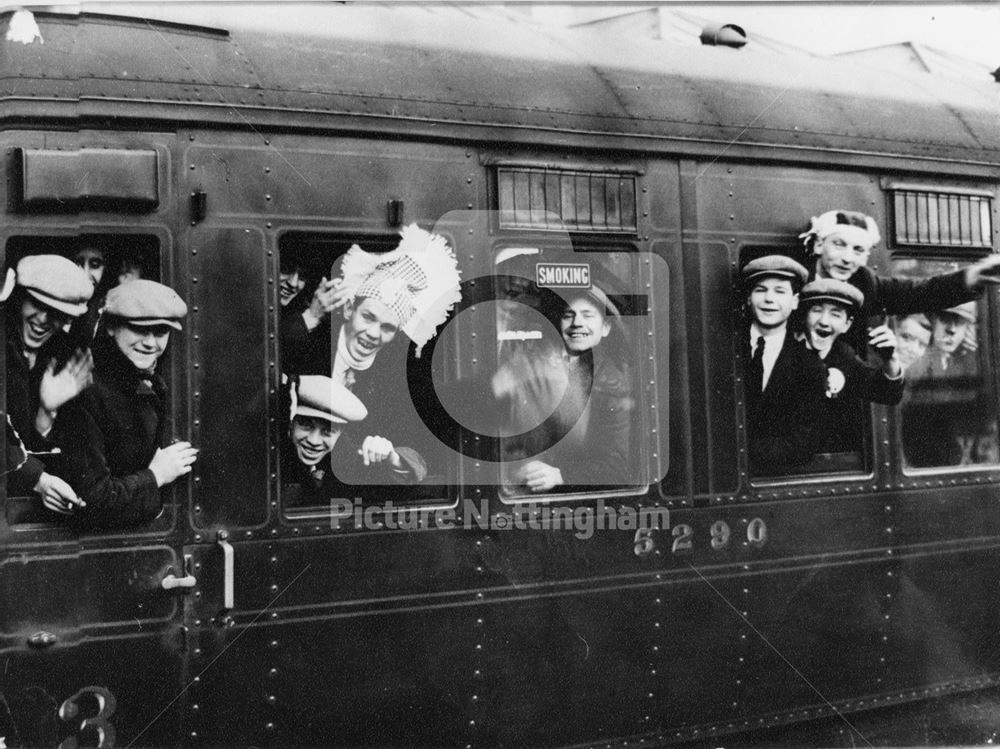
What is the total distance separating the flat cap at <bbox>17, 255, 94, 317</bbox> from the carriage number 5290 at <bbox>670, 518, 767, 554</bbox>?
2331mm

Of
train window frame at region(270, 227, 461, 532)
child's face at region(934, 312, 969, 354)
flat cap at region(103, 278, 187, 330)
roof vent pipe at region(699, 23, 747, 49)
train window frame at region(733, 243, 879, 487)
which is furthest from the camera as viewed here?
roof vent pipe at region(699, 23, 747, 49)

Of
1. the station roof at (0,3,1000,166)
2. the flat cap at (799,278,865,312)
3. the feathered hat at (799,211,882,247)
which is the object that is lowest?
the flat cap at (799,278,865,312)

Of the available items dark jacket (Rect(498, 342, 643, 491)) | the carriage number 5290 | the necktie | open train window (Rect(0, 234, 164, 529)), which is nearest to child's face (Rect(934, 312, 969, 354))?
the necktie

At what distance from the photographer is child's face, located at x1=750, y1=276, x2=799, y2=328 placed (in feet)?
14.1

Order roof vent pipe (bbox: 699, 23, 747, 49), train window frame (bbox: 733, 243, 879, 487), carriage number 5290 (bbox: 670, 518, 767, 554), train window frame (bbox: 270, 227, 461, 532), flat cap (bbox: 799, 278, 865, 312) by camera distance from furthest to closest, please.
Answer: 1. roof vent pipe (bbox: 699, 23, 747, 49)
2. flat cap (bbox: 799, 278, 865, 312)
3. train window frame (bbox: 733, 243, 879, 487)
4. carriage number 5290 (bbox: 670, 518, 767, 554)
5. train window frame (bbox: 270, 227, 461, 532)

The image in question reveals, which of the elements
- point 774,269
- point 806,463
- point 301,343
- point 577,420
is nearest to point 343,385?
point 301,343

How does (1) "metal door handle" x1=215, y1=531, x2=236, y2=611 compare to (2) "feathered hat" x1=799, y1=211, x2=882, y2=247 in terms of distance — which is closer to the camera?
(1) "metal door handle" x1=215, y1=531, x2=236, y2=611

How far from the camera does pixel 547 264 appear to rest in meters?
3.90

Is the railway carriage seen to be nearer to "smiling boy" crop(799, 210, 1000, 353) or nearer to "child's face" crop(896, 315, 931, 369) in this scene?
"smiling boy" crop(799, 210, 1000, 353)

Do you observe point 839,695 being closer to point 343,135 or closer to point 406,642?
point 406,642

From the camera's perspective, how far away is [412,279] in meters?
3.72

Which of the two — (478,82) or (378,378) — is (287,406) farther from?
(478,82)

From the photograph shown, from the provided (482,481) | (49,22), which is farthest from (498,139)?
(49,22)

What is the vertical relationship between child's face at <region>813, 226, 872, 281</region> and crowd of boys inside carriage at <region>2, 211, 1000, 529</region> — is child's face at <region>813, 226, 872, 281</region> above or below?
above
